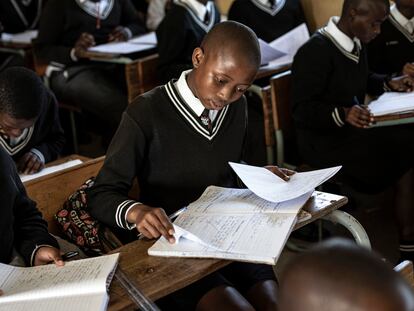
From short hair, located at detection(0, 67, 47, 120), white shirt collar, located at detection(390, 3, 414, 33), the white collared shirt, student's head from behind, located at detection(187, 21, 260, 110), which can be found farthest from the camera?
white shirt collar, located at detection(390, 3, 414, 33)

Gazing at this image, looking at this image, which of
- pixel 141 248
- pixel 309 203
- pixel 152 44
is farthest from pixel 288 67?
pixel 141 248

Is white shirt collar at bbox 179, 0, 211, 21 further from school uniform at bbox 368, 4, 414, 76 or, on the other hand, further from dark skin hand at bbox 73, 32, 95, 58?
school uniform at bbox 368, 4, 414, 76

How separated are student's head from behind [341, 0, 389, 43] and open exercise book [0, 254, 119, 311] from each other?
1.60 m

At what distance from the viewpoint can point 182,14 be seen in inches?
130

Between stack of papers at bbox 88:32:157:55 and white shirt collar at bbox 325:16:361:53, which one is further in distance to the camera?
stack of papers at bbox 88:32:157:55

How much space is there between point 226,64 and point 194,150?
0.85 ft

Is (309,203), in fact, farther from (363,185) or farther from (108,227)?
(363,185)

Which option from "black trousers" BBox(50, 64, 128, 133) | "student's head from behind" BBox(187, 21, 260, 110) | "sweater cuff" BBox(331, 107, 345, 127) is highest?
"student's head from behind" BBox(187, 21, 260, 110)

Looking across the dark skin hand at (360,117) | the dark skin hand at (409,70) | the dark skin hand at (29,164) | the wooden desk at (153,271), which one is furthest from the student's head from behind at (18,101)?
the dark skin hand at (409,70)

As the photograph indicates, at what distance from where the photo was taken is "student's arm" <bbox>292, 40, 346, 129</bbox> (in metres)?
2.50

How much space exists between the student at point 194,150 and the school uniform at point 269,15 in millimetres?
1834

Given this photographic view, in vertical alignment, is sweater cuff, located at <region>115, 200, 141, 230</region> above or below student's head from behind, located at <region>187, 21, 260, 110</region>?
below

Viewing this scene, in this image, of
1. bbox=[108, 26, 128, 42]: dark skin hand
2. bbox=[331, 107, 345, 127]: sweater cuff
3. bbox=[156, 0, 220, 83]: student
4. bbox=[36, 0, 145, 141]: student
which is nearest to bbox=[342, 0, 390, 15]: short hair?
bbox=[331, 107, 345, 127]: sweater cuff

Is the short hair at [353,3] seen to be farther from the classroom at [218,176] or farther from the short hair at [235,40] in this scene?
the short hair at [235,40]
